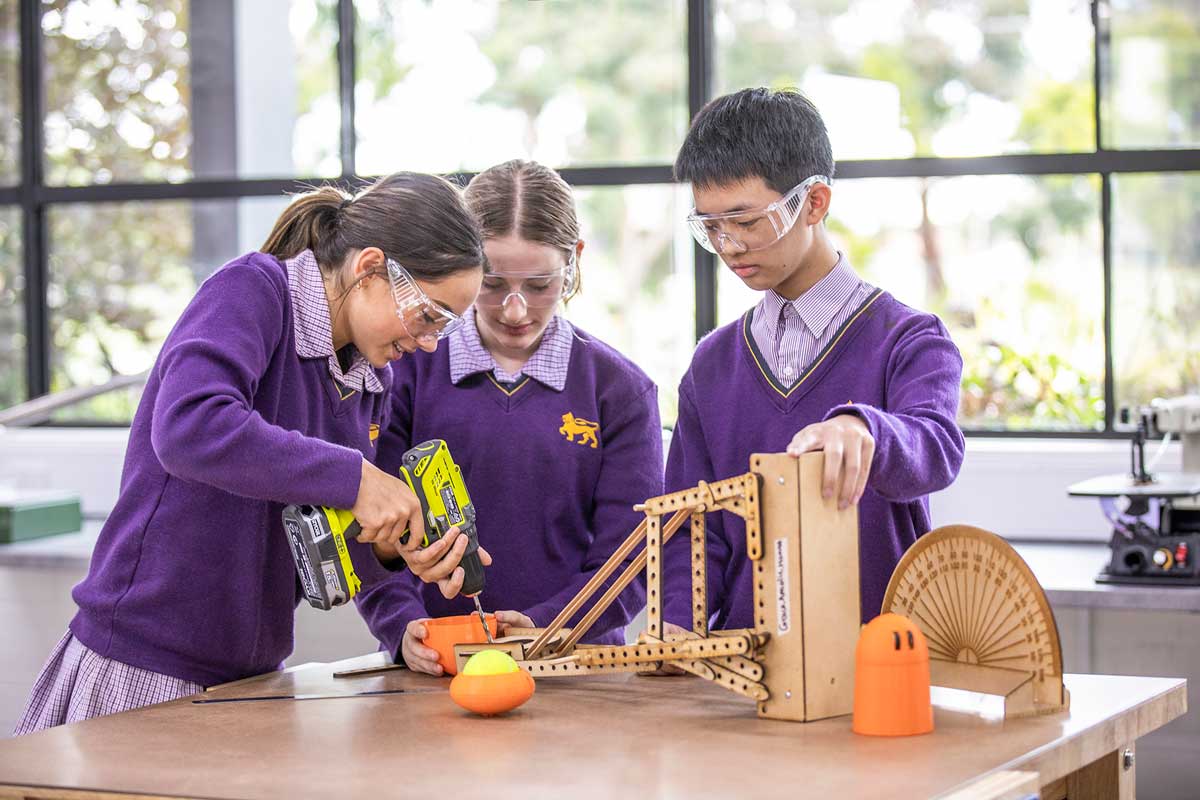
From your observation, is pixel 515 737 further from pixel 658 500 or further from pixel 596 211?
pixel 596 211

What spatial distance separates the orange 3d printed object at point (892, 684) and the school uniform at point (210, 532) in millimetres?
657

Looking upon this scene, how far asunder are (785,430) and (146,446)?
890 millimetres

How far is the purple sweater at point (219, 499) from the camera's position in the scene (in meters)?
1.73

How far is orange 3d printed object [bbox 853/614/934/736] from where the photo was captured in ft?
5.07

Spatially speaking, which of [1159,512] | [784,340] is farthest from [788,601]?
[1159,512]

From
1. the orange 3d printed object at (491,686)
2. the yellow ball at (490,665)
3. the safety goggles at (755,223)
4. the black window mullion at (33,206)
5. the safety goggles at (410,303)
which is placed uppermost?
the black window mullion at (33,206)

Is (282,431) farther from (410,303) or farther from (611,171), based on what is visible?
(611,171)

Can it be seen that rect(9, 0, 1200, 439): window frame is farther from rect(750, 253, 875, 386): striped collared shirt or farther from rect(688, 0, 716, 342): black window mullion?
rect(750, 253, 875, 386): striped collared shirt

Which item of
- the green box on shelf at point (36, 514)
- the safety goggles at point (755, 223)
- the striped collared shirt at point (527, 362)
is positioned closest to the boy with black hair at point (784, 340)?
the safety goggles at point (755, 223)

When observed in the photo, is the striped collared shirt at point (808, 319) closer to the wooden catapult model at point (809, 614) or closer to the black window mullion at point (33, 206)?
the wooden catapult model at point (809, 614)

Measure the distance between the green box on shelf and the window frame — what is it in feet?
3.12

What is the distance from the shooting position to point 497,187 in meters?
2.28

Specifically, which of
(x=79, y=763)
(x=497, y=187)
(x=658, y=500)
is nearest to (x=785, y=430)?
(x=658, y=500)

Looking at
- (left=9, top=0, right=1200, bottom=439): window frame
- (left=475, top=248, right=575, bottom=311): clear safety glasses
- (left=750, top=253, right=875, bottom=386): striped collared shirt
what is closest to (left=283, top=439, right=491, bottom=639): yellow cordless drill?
(left=475, top=248, right=575, bottom=311): clear safety glasses
